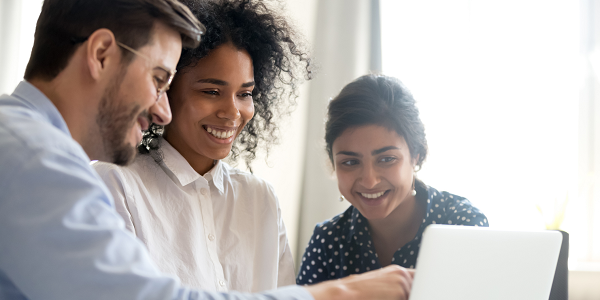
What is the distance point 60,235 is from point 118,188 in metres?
0.68

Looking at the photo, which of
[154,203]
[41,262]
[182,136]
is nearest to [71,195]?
[41,262]

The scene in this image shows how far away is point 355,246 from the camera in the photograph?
175 centimetres

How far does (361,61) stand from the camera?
123 inches

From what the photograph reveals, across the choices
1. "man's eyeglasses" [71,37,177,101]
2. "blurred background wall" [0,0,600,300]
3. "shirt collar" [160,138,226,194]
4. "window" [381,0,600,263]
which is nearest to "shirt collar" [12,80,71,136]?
"man's eyeglasses" [71,37,177,101]

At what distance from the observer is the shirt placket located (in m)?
1.33

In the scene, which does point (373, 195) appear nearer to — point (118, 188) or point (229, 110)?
point (229, 110)

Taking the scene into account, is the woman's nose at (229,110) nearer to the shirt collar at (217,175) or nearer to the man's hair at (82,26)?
the shirt collar at (217,175)

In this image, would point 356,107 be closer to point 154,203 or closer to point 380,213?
point 380,213

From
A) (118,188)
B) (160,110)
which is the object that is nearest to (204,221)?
(118,188)

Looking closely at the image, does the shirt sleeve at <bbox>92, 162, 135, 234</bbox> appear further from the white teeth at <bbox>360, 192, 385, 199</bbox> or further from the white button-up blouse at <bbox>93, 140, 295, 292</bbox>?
the white teeth at <bbox>360, 192, 385, 199</bbox>

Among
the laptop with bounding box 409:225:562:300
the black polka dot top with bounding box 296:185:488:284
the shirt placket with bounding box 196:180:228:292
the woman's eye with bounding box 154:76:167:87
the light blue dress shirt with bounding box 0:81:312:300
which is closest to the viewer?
the light blue dress shirt with bounding box 0:81:312:300

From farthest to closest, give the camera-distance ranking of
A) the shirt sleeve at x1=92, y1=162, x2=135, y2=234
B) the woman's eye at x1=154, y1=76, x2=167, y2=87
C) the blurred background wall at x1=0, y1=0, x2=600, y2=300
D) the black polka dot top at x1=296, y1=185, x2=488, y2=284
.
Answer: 1. the blurred background wall at x1=0, y1=0, x2=600, y2=300
2. the black polka dot top at x1=296, y1=185, x2=488, y2=284
3. the shirt sleeve at x1=92, y1=162, x2=135, y2=234
4. the woman's eye at x1=154, y1=76, x2=167, y2=87

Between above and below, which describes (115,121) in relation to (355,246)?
above

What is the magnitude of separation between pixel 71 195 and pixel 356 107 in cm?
119
